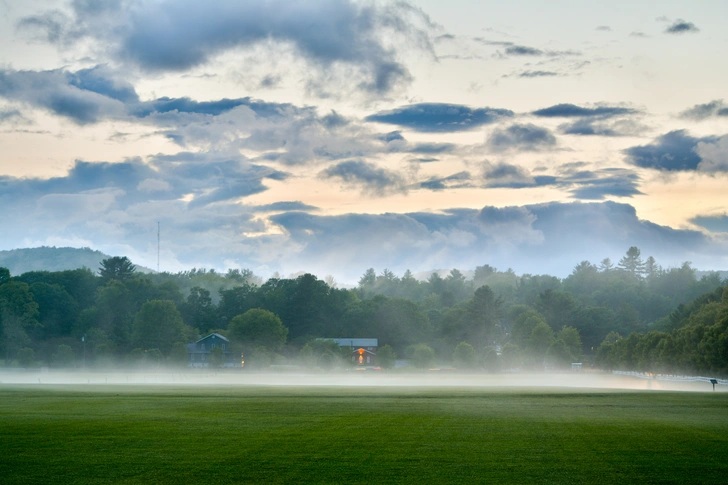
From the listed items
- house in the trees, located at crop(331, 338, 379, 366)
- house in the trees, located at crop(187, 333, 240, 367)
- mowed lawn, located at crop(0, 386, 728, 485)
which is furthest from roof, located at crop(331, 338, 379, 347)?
mowed lawn, located at crop(0, 386, 728, 485)

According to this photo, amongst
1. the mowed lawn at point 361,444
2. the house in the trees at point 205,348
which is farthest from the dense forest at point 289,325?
the mowed lawn at point 361,444

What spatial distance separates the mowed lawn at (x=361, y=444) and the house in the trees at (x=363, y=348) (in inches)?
4886

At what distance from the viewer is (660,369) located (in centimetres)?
10512

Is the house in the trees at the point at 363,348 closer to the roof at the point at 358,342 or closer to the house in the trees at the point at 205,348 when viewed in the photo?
the roof at the point at 358,342

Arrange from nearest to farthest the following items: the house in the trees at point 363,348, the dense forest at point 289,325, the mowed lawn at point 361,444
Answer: the mowed lawn at point 361,444 → the dense forest at point 289,325 → the house in the trees at point 363,348

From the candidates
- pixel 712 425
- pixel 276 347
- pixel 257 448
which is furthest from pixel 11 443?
pixel 276 347

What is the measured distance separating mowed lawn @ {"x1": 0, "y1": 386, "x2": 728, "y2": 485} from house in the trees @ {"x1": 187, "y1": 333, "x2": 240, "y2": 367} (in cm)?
11504

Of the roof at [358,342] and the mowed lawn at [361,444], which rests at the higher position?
the roof at [358,342]

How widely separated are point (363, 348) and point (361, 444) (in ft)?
477

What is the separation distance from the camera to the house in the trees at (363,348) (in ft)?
544

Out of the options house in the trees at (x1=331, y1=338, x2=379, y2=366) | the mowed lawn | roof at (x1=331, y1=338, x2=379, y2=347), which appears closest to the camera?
the mowed lawn

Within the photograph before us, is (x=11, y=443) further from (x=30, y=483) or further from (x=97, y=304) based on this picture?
(x=97, y=304)

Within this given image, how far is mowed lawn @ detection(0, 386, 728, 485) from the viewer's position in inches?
819

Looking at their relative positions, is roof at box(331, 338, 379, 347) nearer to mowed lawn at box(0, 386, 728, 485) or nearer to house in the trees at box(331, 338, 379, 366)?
house in the trees at box(331, 338, 379, 366)
